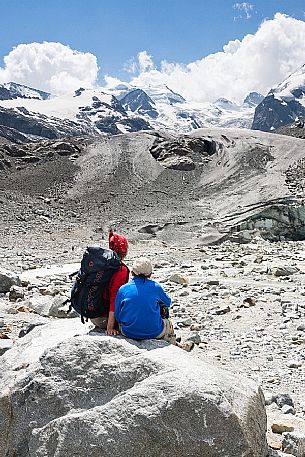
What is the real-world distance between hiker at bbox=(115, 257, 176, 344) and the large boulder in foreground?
1.10 feet

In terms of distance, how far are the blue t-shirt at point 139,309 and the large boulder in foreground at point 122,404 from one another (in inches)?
12.8

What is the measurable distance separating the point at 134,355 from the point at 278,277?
538 inches

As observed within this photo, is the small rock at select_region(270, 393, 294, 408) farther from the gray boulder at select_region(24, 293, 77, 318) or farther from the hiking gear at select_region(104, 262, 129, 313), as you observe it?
the gray boulder at select_region(24, 293, 77, 318)

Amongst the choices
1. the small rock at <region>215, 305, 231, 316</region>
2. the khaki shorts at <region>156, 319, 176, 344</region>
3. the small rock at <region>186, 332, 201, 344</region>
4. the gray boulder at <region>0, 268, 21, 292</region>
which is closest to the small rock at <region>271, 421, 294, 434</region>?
the khaki shorts at <region>156, 319, 176, 344</region>

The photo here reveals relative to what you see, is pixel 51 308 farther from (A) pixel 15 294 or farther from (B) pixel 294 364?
(B) pixel 294 364

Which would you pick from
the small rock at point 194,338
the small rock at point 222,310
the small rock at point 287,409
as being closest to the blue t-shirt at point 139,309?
the small rock at point 287,409

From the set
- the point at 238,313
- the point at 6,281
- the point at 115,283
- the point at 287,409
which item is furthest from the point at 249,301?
the point at 115,283

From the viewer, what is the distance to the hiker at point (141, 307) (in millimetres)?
6027

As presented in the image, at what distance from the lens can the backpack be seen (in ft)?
21.0

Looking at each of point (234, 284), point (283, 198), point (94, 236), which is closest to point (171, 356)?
point (234, 284)

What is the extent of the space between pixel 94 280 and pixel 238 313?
7485 mm

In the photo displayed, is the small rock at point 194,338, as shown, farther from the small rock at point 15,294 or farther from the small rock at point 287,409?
the small rock at point 15,294

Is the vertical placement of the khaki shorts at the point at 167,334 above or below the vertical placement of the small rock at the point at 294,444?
above

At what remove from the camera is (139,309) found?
6.09m
